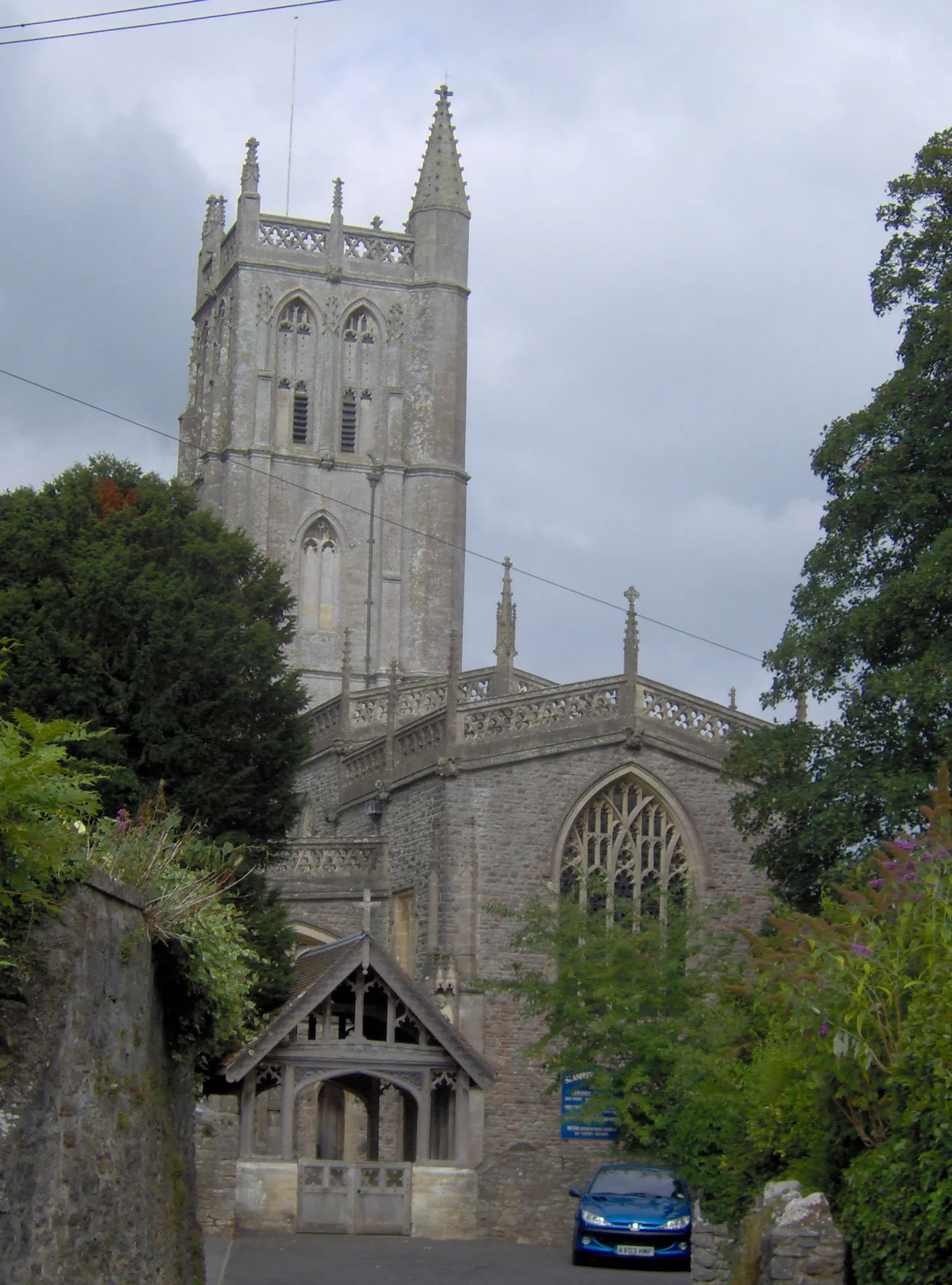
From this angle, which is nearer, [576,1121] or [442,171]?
[576,1121]

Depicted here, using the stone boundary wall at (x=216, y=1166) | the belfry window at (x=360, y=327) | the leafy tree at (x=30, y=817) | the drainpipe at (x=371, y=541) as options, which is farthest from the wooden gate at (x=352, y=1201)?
the belfry window at (x=360, y=327)

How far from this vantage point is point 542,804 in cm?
3181

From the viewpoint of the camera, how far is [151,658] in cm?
2447

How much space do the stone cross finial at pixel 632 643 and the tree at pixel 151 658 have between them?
795 cm

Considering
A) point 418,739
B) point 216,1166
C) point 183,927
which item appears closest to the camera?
point 183,927

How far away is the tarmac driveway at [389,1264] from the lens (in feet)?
64.9

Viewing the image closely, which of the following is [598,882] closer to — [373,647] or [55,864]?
[55,864]

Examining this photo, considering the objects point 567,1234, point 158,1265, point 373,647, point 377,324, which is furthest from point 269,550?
point 158,1265

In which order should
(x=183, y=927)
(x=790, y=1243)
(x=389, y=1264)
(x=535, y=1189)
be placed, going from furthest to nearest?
(x=535, y=1189) < (x=389, y=1264) < (x=183, y=927) < (x=790, y=1243)

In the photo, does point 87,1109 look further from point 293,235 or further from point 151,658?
point 293,235

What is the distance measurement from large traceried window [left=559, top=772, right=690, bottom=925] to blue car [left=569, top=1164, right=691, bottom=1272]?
9.02m

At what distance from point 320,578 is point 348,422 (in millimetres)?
5259

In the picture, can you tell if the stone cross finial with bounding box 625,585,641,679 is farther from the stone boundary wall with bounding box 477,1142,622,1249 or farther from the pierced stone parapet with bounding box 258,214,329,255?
the pierced stone parapet with bounding box 258,214,329,255

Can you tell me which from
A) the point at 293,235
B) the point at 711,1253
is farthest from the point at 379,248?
the point at 711,1253
